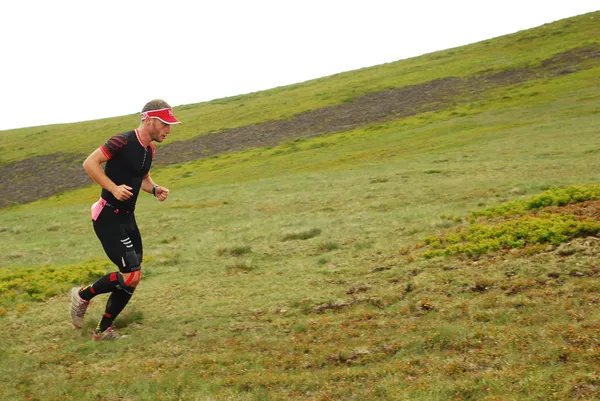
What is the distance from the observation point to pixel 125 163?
951 cm

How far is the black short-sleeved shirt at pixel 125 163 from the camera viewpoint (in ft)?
30.8

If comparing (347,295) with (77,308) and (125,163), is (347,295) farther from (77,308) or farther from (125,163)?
(77,308)

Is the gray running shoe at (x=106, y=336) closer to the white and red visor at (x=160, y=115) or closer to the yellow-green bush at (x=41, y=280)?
the white and red visor at (x=160, y=115)

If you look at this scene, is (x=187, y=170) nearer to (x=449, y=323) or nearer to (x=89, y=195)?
(x=89, y=195)

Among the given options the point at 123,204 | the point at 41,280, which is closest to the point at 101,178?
the point at 123,204

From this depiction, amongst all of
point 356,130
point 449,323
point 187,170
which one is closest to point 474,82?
point 356,130

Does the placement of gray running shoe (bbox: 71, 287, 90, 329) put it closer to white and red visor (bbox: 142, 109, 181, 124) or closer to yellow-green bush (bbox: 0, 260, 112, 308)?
yellow-green bush (bbox: 0, 260, 112, 308)

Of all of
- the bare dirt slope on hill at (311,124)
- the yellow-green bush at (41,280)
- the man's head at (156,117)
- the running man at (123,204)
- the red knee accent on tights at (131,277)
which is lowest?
the bare dirt slope on hill at (311,124)

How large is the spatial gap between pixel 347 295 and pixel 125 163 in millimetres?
4433

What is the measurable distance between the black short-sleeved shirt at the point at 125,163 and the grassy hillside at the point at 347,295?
226 centimetres

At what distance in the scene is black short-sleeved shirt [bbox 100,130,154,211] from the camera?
370 inches

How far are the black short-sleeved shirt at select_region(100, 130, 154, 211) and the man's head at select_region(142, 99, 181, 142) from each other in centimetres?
25

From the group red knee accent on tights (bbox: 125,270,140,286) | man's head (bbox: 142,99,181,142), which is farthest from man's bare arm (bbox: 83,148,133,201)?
red knee accent on tights (bbox: 125,270,140,286)

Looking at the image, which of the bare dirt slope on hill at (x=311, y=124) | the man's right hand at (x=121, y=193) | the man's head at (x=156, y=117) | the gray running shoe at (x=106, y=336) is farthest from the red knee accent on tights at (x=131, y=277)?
the bare dirt slope on hill at (x=311, y=124)
